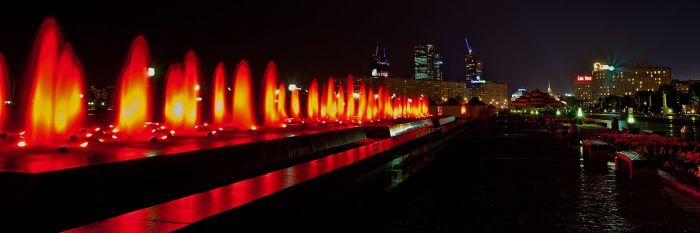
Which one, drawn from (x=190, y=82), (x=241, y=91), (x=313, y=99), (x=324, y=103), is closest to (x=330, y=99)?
(x=313, y=99)

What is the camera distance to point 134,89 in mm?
21516

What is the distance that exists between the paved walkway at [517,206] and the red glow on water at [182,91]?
61.7 feet

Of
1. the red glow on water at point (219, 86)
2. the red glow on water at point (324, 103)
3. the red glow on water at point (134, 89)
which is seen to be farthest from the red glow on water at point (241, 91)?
the red glow on water at point (324, 103)

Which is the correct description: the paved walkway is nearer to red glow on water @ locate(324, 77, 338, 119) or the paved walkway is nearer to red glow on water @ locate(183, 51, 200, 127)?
red glow on water @ locate(183, 51, 200, 127)

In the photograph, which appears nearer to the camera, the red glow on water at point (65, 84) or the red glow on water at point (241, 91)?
the red glow on water at point (65, 84)

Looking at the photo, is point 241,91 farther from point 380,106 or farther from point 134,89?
point 380,106

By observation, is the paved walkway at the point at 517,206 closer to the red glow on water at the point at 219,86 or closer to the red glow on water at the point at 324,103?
the red glow on water at the point at 219,86

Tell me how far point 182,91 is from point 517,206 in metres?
24.0

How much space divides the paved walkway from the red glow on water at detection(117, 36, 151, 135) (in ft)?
39.6

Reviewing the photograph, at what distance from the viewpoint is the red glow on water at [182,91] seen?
29.4m

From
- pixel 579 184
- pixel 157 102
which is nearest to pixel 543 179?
pixel 579 184

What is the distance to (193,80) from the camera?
2980 cm

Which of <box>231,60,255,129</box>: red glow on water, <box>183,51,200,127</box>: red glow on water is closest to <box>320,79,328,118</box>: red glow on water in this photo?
<box>231,60,255,129</box>: red glow on water

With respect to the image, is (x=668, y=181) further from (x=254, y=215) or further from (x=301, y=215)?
Result: (x=254, y=215)
